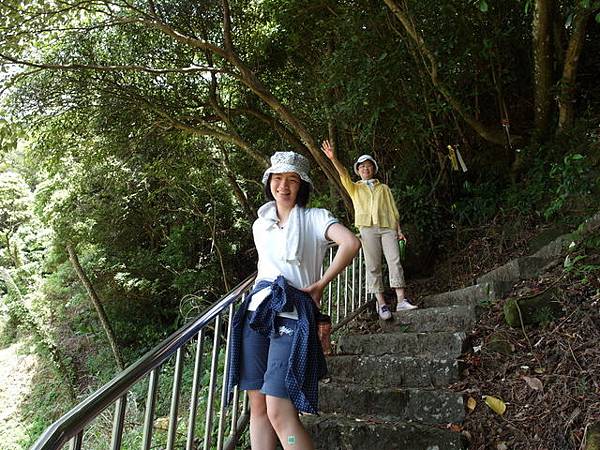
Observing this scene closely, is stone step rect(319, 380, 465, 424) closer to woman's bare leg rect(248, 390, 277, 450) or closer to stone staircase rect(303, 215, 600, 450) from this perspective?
stone staircase rect(303, 215, 600, 450)

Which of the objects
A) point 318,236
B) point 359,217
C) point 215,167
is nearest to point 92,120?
point 215,167

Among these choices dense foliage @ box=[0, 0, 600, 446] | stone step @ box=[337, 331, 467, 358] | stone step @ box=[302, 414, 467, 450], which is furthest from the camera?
dense foliage @ box=[0, 0, 600, 446]

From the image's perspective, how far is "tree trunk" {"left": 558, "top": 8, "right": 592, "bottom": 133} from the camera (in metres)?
4.29

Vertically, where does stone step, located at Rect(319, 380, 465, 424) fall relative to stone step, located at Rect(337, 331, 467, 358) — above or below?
below

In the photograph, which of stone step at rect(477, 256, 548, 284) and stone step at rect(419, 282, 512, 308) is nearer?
stone step at rect(419, 282, 512, 308)

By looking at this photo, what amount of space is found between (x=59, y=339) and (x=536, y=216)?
10.8m

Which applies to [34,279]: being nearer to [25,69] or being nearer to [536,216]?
[25,69]

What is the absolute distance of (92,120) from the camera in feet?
20.8

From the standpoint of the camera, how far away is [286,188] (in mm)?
1977

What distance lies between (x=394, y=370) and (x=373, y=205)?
1527 mm

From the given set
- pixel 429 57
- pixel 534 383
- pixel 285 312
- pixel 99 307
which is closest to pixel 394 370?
pixel 534 383

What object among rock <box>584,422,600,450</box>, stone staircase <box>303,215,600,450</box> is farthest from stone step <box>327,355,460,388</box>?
rock <box>584,422,600,450</box>

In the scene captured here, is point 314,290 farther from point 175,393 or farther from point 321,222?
point 175,393

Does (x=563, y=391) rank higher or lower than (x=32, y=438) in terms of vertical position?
higher
